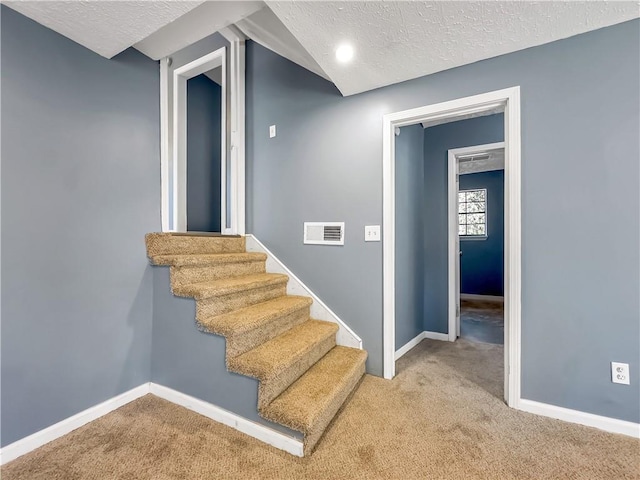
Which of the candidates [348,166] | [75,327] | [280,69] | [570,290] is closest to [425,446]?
[570,290]

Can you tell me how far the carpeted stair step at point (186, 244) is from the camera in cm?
200

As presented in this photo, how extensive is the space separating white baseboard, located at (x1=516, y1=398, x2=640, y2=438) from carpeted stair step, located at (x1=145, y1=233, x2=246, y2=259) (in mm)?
2396

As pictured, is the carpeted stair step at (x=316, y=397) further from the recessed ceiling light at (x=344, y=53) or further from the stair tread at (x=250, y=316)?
the recessed ceiling light at (x=344, y=53)

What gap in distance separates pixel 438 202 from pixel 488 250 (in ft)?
10.7

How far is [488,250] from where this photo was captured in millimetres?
5738

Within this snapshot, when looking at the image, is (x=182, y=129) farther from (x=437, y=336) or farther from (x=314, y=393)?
(x=437, y=336)

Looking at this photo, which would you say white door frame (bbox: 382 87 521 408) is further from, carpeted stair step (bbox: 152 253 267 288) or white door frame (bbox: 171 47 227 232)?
white door frame (bbox: 171 47 227 232)

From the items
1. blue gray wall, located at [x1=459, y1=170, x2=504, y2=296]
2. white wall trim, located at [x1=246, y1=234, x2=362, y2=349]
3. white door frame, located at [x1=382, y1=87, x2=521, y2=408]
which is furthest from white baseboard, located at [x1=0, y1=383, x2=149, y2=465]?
blue gray wall, located at [x1=459, y1=170, x2=504, y2=296]

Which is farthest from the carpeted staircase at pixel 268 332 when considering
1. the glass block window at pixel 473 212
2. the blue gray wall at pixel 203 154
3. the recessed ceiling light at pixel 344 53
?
the glass block window at pixel 473 212

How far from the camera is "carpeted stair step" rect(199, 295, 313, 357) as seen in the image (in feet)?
5.37

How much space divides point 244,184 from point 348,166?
1.08 m

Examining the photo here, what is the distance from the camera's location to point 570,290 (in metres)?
1.63

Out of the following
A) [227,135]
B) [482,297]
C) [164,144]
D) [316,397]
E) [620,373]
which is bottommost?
[482,297]

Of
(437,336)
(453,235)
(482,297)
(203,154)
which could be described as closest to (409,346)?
(437,336)
